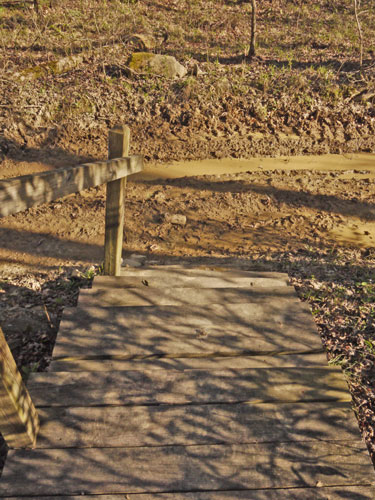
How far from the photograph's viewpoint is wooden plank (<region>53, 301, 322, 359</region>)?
10.3 ft

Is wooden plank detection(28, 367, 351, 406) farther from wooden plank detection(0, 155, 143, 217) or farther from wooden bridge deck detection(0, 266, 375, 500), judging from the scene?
wooden plank detection(0, 155, 143, 217)

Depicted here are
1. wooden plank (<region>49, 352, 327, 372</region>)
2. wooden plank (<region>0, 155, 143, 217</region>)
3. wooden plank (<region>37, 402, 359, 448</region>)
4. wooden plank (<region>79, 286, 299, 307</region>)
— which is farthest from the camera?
wooden plank (<region>79, 286, 299, 307</region>)

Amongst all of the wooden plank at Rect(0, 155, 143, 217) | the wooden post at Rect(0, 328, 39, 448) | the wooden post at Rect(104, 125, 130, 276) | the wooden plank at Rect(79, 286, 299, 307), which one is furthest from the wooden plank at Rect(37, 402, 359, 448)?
the wooden post at Rect(104, 125, 130, 276)

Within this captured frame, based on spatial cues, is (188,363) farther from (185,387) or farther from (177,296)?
(177,296)

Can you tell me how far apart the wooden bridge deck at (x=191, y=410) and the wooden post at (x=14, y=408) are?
0.12 metres

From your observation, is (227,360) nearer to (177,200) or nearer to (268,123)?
(177,200)

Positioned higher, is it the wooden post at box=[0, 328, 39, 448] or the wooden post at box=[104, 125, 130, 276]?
the wooden post at box=[104, 125, 130, 276]

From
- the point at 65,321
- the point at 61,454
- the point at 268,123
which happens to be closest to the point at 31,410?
the point at 61,454

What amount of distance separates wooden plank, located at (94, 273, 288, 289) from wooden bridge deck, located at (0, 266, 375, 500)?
12.9 inches

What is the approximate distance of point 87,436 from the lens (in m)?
2.50

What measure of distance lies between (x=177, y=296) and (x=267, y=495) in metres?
1.98

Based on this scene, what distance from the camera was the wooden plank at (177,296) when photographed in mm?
3727

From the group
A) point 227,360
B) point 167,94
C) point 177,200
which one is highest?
point 167,94

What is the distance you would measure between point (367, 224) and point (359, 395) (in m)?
5.32
